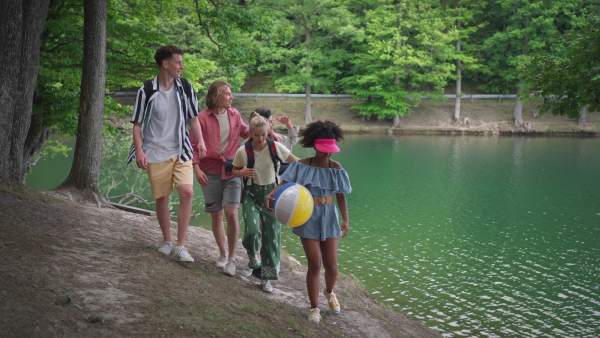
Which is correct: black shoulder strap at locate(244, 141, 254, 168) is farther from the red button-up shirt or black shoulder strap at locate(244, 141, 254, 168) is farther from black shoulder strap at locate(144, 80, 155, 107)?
black shoulder strap at locate(144, 80, 155, 107)

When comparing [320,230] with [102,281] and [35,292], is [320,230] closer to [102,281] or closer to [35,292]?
[102,281]

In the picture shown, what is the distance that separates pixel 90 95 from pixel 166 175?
4324 millimetres

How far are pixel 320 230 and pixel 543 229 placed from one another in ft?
34.7

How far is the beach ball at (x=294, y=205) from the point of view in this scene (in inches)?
185

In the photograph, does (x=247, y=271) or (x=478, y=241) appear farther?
(x=478, y=241)

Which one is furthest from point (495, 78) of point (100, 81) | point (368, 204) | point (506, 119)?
point (100, 81)

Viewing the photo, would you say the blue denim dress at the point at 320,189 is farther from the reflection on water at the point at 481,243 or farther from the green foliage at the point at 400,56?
the green foliage at the point at 400,56

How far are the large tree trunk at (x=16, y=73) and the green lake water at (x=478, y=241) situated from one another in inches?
218

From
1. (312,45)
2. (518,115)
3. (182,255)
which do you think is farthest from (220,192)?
(312,45)

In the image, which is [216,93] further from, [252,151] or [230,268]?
[230,268]

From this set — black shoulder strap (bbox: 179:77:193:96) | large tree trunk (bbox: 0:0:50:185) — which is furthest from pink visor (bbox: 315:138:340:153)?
large tree trunk (bbox: 0:0:50:185)

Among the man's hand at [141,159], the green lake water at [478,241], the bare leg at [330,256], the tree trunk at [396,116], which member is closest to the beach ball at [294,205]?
the bare leg at [330,256]

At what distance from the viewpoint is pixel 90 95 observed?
8.79m

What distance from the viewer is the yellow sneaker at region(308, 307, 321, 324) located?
16.5ft
